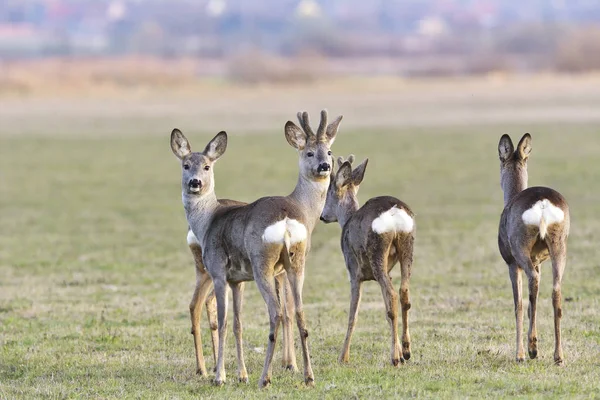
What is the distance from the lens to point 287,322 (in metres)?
11.6

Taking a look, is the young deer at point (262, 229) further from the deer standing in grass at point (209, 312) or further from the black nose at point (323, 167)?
the deer standing in grass at point (209, 312)

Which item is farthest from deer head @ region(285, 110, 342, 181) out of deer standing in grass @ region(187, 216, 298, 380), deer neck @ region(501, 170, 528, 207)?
deer neck @ region(501, 170, 528, 207)

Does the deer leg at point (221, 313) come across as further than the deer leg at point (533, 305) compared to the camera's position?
No

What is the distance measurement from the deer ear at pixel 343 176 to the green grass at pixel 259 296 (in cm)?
165

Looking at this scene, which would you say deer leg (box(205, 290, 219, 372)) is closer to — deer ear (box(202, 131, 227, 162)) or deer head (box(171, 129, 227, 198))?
deer head (box(171, 129, 227, 198))

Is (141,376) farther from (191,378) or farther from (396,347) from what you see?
(396,347)

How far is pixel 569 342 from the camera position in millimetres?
12484

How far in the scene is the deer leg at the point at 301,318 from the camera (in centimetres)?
1069

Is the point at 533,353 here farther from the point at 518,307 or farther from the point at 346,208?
the point at 346,208

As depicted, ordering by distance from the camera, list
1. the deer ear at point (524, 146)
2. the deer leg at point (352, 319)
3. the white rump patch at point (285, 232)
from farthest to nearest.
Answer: the deer ear at point (524, 146) < the deer leg at point (352, 319) < the white rump patch at point (285, 232)

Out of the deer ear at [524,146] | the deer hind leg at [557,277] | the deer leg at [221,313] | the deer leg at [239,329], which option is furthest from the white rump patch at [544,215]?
the deer leg at [221,313]

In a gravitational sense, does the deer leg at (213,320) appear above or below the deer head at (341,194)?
below

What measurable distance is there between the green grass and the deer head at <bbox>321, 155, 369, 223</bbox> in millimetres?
1357

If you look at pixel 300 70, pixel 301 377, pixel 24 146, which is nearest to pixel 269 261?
pixel 301 377
